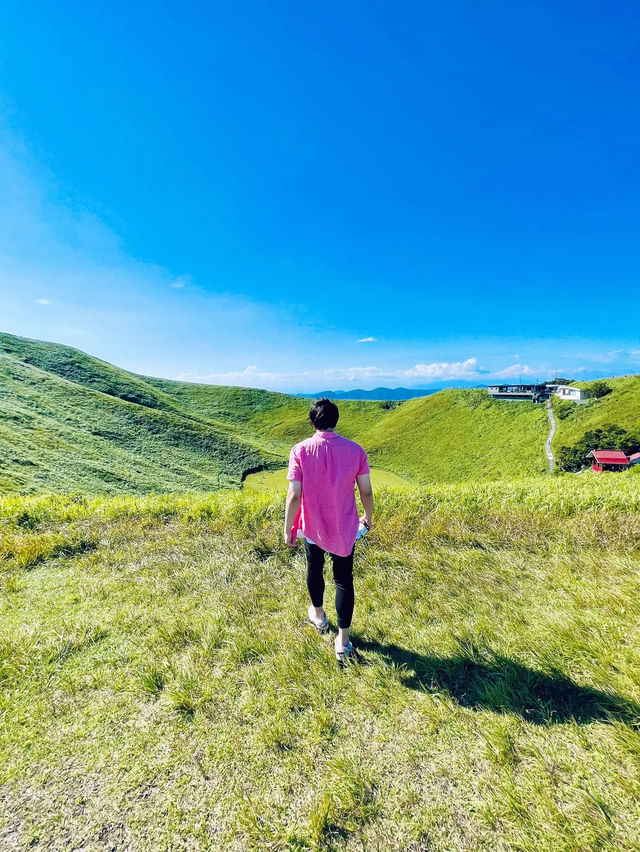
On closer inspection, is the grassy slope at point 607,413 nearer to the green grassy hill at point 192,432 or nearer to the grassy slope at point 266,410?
the green grassy hill at point 192,432

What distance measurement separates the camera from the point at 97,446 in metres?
39.8

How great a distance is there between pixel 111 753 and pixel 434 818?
95.5 inches

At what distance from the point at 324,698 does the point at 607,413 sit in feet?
223

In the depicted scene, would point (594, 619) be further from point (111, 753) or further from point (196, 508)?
point (196, 508)

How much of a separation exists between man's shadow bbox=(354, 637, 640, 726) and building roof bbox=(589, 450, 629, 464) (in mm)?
47982

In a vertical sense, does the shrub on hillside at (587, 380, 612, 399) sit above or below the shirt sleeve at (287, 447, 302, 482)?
above

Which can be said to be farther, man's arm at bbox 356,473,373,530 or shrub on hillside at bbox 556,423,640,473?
shrub on hillside at bbox 556,423,640,473

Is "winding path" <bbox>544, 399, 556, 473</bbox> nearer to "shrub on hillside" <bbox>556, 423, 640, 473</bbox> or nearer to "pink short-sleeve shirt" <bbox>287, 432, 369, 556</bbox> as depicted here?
"shrub on hillside" <bbox>556, 423, 640, 473</bbox>

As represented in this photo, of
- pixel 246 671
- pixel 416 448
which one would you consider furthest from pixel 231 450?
pixel 246 671

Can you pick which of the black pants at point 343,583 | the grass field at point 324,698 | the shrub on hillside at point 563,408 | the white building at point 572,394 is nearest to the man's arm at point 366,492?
the black pants at point 343,583

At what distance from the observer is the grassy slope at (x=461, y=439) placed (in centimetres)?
5434

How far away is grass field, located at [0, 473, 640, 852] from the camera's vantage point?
2.18 meters

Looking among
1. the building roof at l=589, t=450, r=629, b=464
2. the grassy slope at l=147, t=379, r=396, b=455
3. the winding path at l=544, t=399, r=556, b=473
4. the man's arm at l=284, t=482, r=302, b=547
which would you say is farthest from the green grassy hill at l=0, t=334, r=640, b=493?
the man's arm at l=284, t=482, r=302, b=547

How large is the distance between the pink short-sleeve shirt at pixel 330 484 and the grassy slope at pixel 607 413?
188ft
